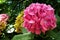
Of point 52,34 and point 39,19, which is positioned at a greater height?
point 39,19

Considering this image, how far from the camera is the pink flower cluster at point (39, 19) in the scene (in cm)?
161

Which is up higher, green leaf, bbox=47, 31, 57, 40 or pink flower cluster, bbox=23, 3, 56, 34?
pink flower cluster, bbox=23, 3, 56, 34

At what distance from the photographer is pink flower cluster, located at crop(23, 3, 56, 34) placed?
161cm

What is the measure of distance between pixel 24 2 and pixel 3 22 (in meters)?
0.37

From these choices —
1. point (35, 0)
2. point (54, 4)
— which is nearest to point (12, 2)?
point (35, 0)

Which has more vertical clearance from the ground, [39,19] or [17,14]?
[39,19]

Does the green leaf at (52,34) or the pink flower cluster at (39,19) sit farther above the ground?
the pink flower cluster at (39,19)

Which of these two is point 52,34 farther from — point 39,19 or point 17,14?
point 17,14

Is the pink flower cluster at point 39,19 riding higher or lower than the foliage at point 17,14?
higher

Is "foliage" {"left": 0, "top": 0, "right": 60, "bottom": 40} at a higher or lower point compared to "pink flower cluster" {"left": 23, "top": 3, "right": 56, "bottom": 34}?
lower

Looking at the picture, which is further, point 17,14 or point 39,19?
point 17,14

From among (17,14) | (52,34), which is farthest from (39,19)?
(17,14)

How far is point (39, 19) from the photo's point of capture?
5.28 ft

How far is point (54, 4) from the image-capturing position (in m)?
2.24
